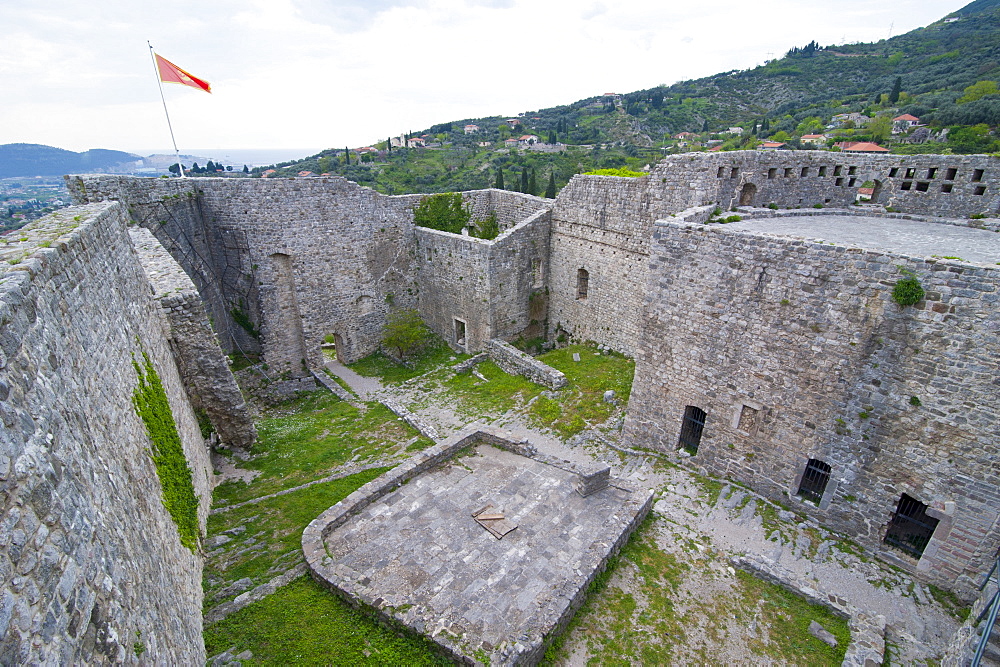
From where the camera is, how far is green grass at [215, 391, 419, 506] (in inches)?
430

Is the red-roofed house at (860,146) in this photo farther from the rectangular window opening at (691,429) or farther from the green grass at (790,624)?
the green grass at (790,624)

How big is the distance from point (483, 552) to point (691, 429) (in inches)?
238

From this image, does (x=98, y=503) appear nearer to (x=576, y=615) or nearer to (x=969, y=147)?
(x=576, y=615)

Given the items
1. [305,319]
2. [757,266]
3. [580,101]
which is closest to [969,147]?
[757,266]

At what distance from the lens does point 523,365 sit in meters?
16.7

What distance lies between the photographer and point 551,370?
15703 millimetres

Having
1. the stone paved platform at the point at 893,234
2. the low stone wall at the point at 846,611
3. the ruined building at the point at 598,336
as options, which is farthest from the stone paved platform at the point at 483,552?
the stone paved platform at the point at 893,234

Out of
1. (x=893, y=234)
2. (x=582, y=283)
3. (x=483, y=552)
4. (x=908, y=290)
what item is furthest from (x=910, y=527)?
(x=582, y=283)

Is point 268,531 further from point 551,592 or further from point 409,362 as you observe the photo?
point 409,362

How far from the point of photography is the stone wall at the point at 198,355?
10023 mm

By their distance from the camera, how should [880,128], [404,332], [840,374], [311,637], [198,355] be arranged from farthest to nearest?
[880,128] → [404,332] → [198,355] → [840,374] → [311,637]

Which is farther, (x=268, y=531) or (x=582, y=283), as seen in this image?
(x=582, y=283)

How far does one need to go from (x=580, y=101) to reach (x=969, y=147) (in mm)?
144018

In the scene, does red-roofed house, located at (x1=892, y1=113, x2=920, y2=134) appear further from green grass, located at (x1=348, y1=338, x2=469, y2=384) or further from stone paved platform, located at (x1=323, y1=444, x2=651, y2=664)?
stone paved platform, located at (x1=323, y1=444, x2=651, y2=664)
